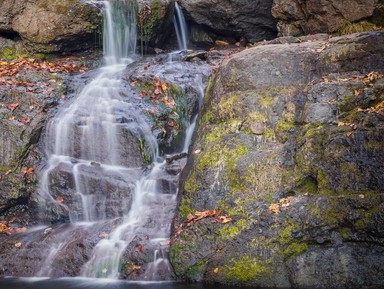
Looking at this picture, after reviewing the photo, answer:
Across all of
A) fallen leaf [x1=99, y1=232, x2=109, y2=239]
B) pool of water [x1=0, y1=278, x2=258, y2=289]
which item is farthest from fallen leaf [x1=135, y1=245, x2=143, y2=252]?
fallen leaf [x1=99, y1=232, x2=109, y2=239]

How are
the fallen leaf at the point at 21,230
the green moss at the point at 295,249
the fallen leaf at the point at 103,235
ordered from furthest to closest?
the fallen leaf at the point at 21,230
the fallen leaf at the point at 103,235
the green moss at the point at 295,249

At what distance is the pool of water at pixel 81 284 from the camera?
569 centimetres

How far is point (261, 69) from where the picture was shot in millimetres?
7520

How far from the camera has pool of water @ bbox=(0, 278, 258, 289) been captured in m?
5.69

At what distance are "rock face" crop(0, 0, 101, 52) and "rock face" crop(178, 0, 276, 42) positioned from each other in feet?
10.5

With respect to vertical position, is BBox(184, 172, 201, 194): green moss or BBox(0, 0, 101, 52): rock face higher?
BBox(0, 0, 101, 52): rock face

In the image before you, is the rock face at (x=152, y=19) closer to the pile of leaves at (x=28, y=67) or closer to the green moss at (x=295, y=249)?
the pile of leaves at (x=28, y=67)

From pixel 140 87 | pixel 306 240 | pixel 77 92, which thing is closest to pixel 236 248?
pixel 306 240

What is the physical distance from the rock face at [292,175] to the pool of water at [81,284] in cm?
23

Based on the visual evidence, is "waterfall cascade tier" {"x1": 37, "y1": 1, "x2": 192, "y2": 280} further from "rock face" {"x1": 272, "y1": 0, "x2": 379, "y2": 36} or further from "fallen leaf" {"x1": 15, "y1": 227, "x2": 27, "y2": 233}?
"rock face" {"x1": 272, "y1": 0, "x2": 379, "y2": 36}

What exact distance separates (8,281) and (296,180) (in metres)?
4.29

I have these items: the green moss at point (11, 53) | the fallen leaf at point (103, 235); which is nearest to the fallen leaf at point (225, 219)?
the fallen leaf at point (103, 235)

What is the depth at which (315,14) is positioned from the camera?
35.8ft

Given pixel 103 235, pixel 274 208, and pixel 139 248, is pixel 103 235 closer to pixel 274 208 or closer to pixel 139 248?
pixel 139 248
